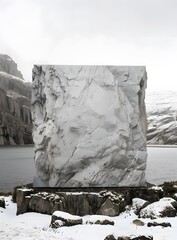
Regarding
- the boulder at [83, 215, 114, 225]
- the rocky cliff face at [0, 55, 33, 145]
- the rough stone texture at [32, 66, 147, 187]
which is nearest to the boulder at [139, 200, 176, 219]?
the boulder at [83, 215, 114, 225]

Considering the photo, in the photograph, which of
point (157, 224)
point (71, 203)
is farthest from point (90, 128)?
point (157, 224)

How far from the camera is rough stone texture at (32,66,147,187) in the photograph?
22094 mm

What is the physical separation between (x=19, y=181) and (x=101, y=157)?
82.0 ft

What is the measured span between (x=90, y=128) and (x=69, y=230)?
8419 mm

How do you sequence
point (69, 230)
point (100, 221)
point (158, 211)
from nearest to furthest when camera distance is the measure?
point (69, 230) → point (100, 221) → point (158, 211)

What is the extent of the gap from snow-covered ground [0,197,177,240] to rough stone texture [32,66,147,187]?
469 cm

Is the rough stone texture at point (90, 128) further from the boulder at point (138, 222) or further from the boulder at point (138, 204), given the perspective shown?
the boulder at point (138, 222)

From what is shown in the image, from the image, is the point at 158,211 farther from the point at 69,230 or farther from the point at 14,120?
the point at 14,120

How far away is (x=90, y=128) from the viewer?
2230 cm

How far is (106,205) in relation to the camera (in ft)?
60.4

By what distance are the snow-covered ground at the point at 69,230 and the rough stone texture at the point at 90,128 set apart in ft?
15.4

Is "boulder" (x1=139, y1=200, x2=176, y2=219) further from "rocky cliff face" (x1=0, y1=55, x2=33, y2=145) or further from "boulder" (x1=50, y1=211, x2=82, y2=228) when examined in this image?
"rocky cliff face" (x1=0, y1=55, x2=33, y2=145)

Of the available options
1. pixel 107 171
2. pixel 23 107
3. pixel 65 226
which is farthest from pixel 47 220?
pixel 23 107

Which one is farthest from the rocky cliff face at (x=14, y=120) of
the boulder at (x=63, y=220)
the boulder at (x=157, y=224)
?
the boulder at (x=157, y=224)
